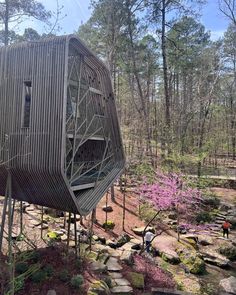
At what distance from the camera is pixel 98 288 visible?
7602mm

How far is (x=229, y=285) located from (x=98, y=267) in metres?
4.49

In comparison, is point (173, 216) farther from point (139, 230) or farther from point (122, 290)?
point (122, 290)

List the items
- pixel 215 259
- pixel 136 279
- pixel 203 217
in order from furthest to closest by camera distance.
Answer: pixel 203 217, pixel 215 259, pixel 136 279

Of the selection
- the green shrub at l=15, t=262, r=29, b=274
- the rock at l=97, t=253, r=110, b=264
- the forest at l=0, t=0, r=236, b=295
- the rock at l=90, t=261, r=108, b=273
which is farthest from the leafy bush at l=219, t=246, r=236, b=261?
the green shrub at l=15, t=262, r=29, b=274

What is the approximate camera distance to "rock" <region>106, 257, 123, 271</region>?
919 cm

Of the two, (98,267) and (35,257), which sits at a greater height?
(35,257)

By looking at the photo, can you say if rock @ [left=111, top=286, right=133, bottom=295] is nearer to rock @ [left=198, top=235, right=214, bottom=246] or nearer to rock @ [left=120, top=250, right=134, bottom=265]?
rock @ [left=120, top=250, right=134, bottom=265]

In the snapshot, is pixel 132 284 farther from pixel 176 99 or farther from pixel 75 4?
pixel 176 99

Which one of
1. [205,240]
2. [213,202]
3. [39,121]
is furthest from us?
[213,202]

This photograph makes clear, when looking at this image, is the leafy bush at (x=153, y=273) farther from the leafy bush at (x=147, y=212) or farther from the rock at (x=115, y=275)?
the leafy bush at (x=147, y=212)

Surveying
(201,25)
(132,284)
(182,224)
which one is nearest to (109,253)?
(132,284)

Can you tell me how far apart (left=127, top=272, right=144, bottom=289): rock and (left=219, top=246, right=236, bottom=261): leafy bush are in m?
5.18

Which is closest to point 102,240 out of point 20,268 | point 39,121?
point 20,268

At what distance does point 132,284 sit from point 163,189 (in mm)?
5646
